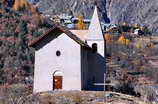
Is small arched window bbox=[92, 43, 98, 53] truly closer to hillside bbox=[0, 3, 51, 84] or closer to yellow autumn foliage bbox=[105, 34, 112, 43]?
hillside bbox=[0, 3, 51, 84]

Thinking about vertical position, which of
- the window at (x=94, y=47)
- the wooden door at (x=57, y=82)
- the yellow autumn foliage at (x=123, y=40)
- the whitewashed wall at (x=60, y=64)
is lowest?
the wooden door at (x=57, y=82)

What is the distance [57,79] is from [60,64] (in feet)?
4.86

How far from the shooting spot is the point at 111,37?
133625 millimetres

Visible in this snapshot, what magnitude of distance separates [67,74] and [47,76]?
2094 mm

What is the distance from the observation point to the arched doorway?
32525 mm

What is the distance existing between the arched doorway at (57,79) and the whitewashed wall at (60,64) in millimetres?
293

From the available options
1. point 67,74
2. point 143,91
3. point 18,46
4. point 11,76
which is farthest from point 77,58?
point 18,46

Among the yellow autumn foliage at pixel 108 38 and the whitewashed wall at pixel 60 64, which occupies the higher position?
the yellow autumn foliage at pixel 108 38

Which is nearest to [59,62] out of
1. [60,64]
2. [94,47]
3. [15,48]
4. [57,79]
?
[60,64]

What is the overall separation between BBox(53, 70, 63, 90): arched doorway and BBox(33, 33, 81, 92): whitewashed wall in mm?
293

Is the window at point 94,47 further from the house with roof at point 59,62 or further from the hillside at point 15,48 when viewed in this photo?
the hillside at point 15,48

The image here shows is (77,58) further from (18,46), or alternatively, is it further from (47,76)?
(18,46)

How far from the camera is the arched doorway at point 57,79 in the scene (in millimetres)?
32525

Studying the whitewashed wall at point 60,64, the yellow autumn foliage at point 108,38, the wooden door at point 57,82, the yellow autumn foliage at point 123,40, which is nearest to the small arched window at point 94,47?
the whitewashed wall at point 60,64
